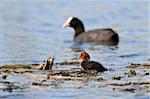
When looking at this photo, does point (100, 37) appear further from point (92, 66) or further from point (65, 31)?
point (92, 66)

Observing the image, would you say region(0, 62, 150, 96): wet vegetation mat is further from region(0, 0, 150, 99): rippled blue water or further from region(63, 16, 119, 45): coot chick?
region(63, 16, 119, 45): coot chick

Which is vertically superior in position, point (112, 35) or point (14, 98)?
point (112, 35)

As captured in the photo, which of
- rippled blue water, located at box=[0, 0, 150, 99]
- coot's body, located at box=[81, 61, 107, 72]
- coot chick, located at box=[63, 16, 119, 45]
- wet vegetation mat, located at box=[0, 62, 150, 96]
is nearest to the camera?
wet vegetation mat, located at box=[0, 62, 150, 96]

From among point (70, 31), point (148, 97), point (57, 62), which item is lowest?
point (148, 97)

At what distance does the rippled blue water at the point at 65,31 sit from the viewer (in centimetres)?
1597

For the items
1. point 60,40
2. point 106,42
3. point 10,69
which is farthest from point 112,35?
point 10,69

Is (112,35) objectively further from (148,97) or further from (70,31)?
(148,97)

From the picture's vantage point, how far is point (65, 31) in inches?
1018

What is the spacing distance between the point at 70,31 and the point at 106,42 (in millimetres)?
5166

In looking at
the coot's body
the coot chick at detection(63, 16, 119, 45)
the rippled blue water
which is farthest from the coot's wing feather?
the coot's body

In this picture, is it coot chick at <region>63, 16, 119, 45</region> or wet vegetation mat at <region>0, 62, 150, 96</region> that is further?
coot chick at <region>63, 16, 119, 45</region>

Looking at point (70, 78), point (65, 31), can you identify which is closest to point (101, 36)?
point (65, 31)

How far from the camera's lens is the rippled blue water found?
52.4ft

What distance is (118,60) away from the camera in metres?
15.4
